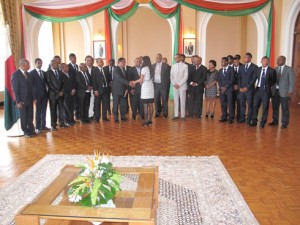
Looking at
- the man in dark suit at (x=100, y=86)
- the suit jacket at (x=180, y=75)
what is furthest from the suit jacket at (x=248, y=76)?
the man in dark suit at (x=100, y=86)

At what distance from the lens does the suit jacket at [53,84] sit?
6.36 meters

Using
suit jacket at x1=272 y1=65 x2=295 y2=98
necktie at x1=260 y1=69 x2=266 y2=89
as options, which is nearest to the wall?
necktie at x1=260 y1=69 x2=266 y2=89

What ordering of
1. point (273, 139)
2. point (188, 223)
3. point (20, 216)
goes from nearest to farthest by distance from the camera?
point (20, 216) < point (188, 223) < point (273, 139)

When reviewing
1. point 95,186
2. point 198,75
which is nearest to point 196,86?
point 198,75

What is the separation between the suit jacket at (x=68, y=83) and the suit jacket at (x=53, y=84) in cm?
16

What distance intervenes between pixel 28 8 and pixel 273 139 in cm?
673

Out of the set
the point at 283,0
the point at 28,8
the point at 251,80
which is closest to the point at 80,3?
the point at 28,8

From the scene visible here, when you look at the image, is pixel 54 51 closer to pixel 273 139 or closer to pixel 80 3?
pixel 80 3

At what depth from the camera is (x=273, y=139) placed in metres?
5.59

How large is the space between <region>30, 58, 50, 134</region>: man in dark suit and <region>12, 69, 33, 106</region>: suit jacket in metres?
0.21

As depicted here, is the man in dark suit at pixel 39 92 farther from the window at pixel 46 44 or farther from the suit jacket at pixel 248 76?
the window at pixel 46 44

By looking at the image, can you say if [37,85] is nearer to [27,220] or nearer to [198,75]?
[198,75]

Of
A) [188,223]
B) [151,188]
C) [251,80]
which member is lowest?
[188,223]

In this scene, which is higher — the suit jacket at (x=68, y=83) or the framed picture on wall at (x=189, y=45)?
the framed picture on wall at (x=189, y=45)
